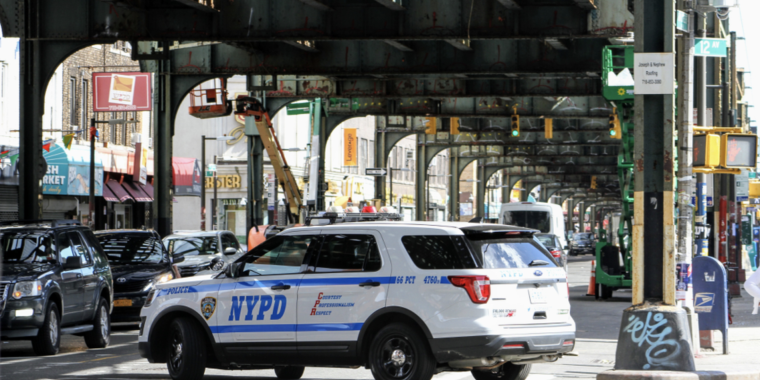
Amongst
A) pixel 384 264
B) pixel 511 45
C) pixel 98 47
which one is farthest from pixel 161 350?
pixel 98 47

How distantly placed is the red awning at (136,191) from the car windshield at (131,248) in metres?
25.7

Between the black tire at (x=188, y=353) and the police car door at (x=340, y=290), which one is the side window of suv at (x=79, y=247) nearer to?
the black tire at (x=188, y=353)

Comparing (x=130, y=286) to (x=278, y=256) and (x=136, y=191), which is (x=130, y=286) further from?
(x=136, y=191)

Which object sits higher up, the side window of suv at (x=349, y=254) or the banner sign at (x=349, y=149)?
the banner sign at (x=349, y=149)

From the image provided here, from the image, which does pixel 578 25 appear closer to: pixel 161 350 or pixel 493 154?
pixel 161 350

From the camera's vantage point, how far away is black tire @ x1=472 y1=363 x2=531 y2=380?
11.4 m

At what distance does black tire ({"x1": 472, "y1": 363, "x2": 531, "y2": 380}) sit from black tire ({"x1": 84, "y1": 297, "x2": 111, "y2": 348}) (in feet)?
23.4

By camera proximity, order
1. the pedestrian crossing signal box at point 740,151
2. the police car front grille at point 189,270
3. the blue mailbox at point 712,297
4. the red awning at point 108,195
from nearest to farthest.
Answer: the blue mailbox at point 712,297 → the pedestrian crossing signal box at point 740,151 → the police car front grille at point 189,270 → the red awning at point 108,195

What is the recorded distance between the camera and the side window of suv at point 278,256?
1121 centimetres

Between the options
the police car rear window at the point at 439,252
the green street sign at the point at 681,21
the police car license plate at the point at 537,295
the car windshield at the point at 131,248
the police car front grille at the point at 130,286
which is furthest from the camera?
the car windshield at the point at 131,248

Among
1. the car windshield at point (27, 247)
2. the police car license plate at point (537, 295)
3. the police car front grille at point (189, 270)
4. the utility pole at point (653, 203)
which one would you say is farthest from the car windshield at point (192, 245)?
the police car license plate at point (537, 295)

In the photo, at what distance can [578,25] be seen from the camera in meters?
21.4

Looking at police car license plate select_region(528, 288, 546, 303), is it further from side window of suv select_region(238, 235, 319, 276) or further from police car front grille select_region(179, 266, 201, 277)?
police car front grille select_region(179, 266, 201, 277)

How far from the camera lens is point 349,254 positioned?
430 inches
